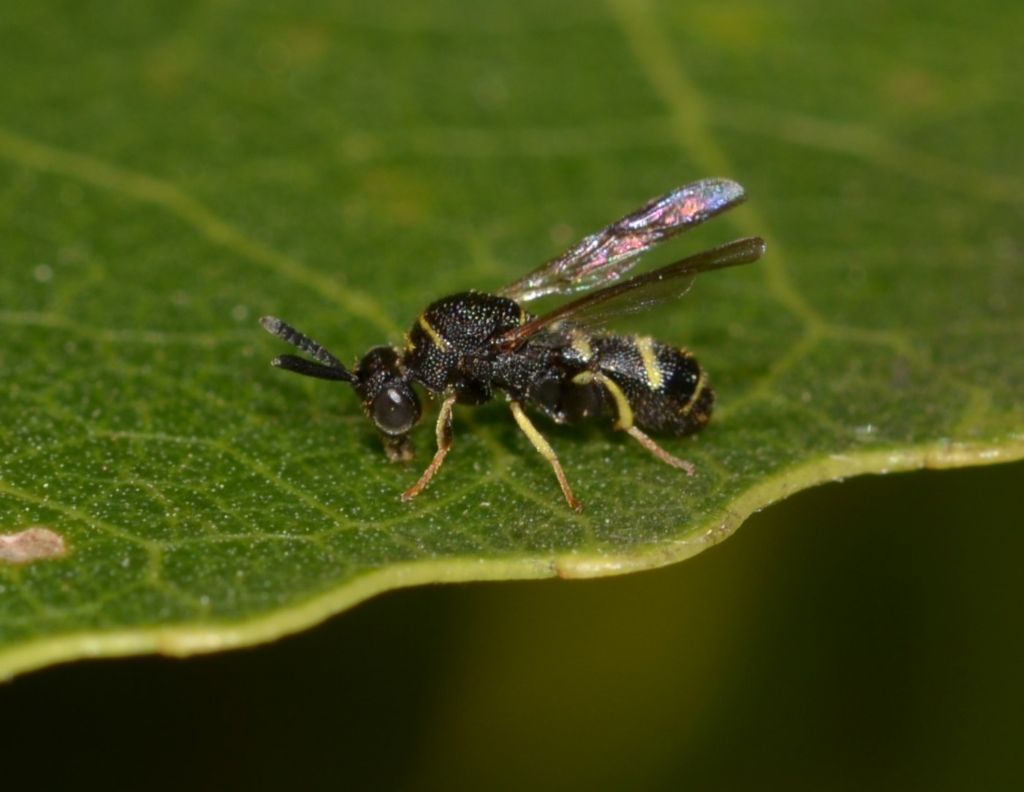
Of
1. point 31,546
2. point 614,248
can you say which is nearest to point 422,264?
point 614,248

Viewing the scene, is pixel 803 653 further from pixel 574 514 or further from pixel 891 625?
pixel 574 514

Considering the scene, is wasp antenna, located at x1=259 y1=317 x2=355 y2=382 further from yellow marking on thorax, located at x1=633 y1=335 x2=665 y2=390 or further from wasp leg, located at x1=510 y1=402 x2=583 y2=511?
yellow marking on thorax, located at x1=633 y1=335 x2=665 y2=390

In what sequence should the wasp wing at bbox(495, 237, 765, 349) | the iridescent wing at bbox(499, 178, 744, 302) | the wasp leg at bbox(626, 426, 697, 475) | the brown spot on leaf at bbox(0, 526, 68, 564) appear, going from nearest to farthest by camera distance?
1. the brown spot on leaf at bbox(0, 526, 68, 564)
2. the wasp wing at bbox(495, 237, 765, 349)
3. the wasp leg at bbox(626, 426, 697, 475)
4. the iridescent wing at bbox(499, 178, 744, 302)

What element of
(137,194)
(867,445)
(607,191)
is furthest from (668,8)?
(867,445)

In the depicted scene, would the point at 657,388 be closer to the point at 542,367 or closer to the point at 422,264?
the point at 542,367

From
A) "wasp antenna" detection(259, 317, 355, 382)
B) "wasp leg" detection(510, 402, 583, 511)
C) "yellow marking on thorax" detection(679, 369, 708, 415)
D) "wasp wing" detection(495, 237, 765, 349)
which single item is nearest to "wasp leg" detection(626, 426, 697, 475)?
"yellow marking on thorax" detection(679, 369, 708, 415)
